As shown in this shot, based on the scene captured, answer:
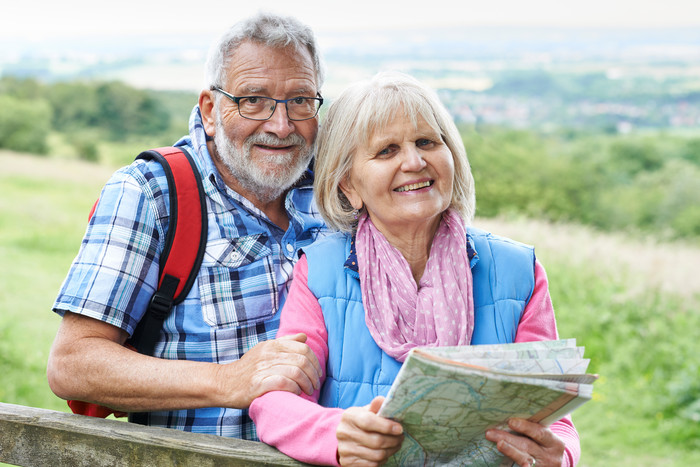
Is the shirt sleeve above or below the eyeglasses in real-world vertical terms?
below

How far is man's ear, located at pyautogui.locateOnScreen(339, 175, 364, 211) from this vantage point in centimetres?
195

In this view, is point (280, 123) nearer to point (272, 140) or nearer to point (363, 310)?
point (272, 140)

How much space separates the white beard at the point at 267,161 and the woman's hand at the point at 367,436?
1.06m

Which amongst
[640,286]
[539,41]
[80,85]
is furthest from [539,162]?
[640,286]

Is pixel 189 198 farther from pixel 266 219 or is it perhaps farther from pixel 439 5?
pixel 439 5

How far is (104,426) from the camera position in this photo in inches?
60.9

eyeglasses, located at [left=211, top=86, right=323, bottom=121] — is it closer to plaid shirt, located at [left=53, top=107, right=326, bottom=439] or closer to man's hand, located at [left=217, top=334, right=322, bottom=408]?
plaid shirt, located at [left=53, top=107, right=326, bottom=439]

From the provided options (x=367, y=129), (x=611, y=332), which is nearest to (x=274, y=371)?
(x=367, y=129)

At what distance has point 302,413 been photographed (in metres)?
1.51

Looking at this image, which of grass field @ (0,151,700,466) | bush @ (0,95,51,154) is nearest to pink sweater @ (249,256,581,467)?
grass field @ (0,151,700,466)

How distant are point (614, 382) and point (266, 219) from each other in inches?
171

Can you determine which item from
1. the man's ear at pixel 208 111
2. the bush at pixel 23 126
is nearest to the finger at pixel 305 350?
the man's ear at pixel 208 111

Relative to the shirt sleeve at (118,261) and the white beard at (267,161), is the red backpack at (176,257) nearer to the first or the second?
the shirt sleeve at (118,261)

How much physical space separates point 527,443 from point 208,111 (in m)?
1.66
